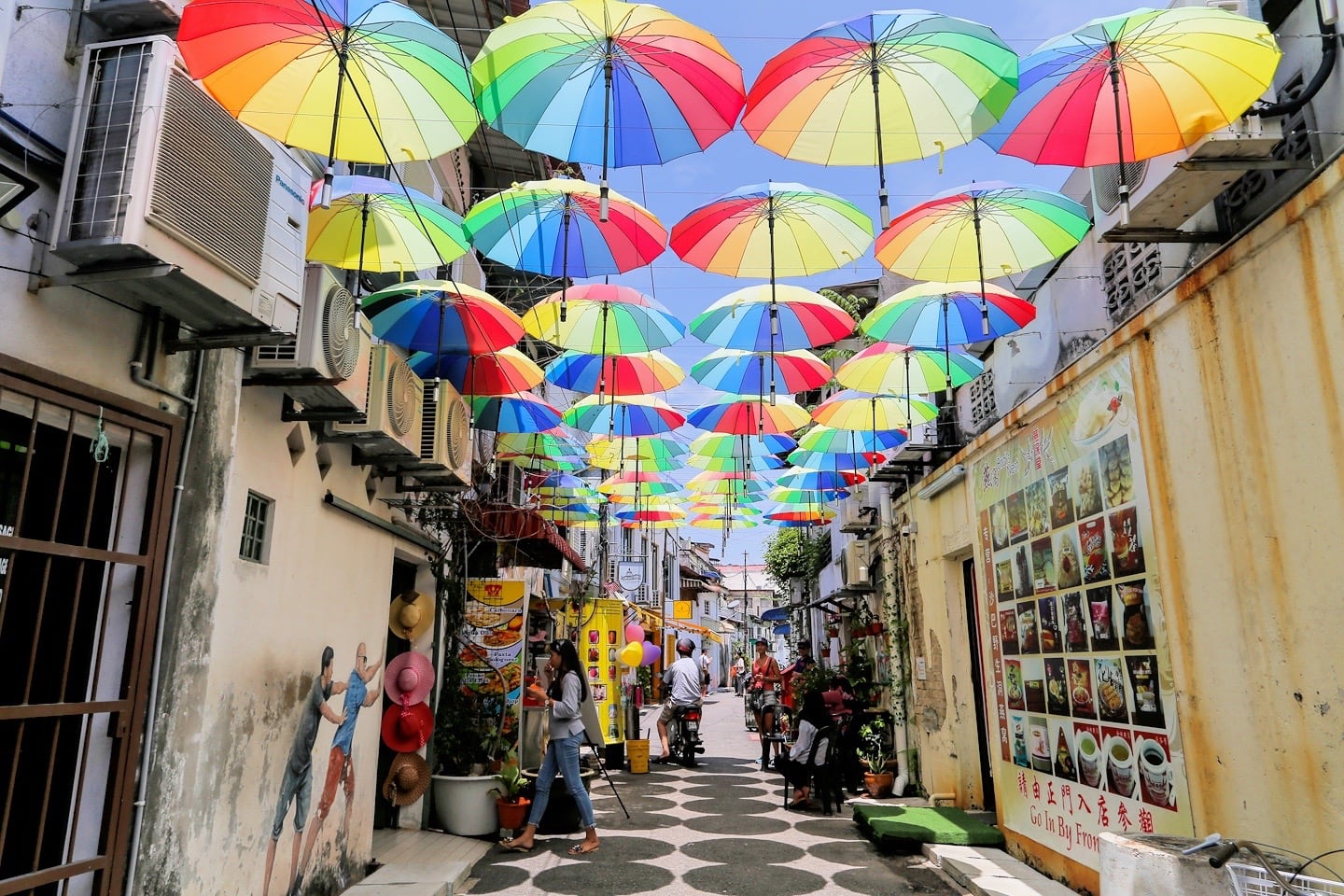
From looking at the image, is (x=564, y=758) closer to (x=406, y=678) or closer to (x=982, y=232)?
(x=406, y=678)

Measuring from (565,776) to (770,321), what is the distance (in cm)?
514

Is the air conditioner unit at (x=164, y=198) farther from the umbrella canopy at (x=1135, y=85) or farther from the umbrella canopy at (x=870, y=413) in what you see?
the umbrella canopy at (x=870, y=413)

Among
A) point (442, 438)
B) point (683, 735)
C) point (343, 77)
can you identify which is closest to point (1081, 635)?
point (442, 438)

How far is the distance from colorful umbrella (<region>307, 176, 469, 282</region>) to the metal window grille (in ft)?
7.29

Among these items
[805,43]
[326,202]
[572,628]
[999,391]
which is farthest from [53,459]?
[572,628]

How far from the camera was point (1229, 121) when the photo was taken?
4.81 m

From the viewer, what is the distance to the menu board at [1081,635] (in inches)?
232

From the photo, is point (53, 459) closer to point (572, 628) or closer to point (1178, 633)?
point (1178, 633)

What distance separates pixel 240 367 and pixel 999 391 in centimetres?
740

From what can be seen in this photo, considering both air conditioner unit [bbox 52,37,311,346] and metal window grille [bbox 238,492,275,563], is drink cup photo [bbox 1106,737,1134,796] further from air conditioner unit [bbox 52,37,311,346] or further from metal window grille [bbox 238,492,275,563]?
air conditioner unit [bbox 52,37,311,346]

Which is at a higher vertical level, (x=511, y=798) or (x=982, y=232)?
(x=982, y=232)

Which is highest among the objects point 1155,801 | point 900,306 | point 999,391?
point 900,306

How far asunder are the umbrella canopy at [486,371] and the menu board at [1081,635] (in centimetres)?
502

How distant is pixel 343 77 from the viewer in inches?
197
